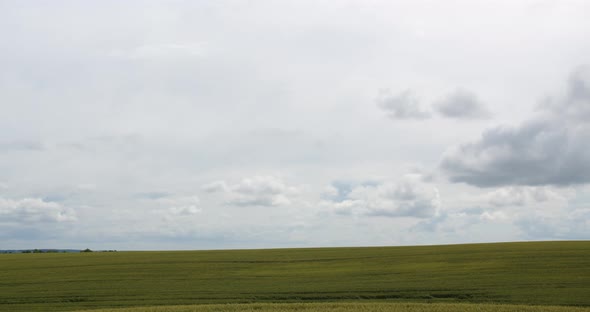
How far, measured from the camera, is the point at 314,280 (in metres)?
41.1

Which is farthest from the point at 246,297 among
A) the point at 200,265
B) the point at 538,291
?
the point at 200,265

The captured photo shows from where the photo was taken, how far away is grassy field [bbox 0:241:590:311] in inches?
1303

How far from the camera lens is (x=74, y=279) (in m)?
46.2

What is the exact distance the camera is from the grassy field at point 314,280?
3309 cm

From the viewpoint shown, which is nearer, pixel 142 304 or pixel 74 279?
pixel 142 304

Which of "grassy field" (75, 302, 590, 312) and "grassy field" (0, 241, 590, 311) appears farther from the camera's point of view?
"grassy field" (0, 241, 590, 311)

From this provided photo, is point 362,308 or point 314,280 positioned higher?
point 314,280

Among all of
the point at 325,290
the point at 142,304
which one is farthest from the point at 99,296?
the point at 325,290

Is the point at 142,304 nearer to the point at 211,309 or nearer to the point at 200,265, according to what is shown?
the point at 211,309

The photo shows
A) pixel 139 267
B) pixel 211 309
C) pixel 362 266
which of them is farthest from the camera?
pixel 139 267

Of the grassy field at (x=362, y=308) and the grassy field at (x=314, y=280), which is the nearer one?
the grassy field at (x=362, y=308)

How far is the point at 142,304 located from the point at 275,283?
34.8 ft

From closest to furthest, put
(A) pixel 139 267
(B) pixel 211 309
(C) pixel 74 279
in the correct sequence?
(B) pixel 211 309, (C) pixel 74 279, (A) pixel 139 267

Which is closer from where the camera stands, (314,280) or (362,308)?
(362,308)
